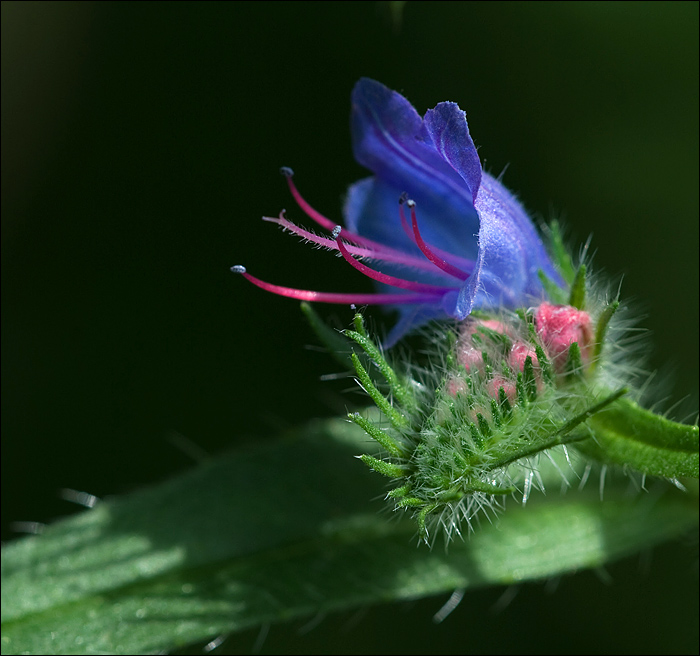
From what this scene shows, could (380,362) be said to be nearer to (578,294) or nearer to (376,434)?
(376,434)

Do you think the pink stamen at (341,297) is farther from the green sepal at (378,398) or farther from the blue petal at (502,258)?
the green sepal at (378,398)

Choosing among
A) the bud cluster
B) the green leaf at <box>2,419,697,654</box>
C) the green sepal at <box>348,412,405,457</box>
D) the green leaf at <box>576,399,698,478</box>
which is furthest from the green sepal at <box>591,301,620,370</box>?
the green leaf at <box>2,419,697,654</box>

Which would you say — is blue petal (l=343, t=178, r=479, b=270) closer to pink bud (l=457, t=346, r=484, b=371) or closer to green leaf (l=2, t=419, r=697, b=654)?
pink bud (l=457, t=346, r=484, b=371)

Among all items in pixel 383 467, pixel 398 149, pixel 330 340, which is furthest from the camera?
pixel 398 149

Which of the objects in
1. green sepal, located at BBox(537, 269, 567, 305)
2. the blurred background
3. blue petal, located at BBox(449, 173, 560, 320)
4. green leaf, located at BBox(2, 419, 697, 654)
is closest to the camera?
blue petal, located at BBox(449, 173, 560, 320)

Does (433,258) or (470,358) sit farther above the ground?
(433,258)

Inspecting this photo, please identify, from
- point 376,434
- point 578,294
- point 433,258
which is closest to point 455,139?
point 433,258
